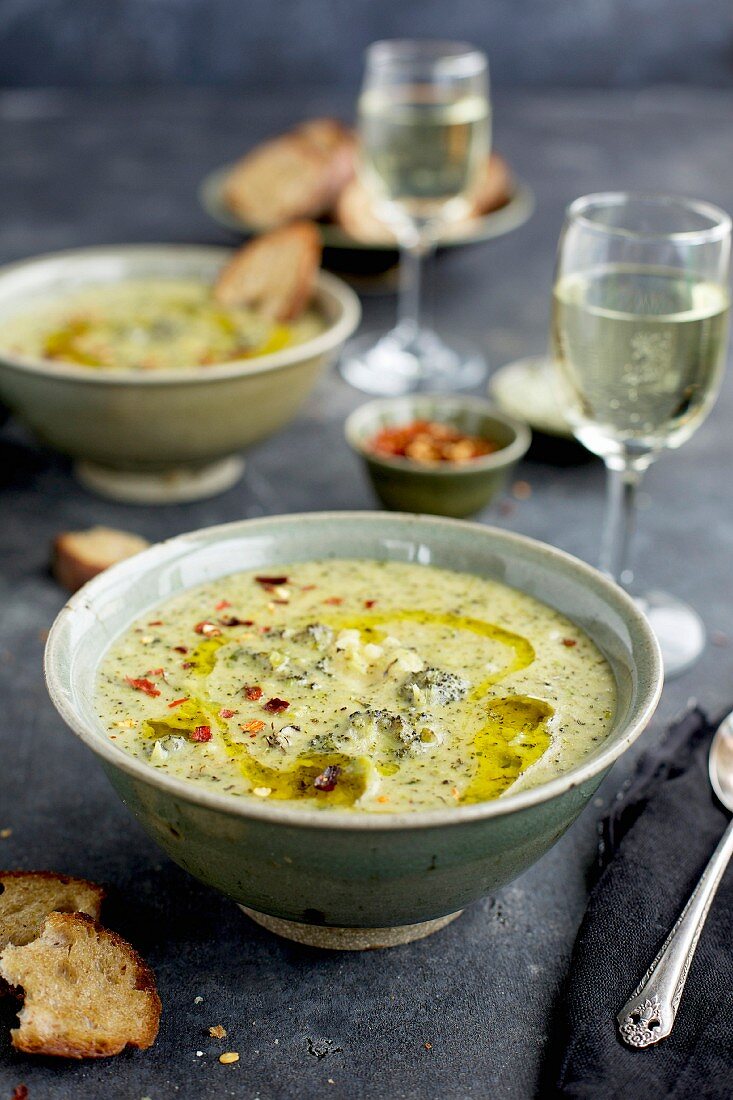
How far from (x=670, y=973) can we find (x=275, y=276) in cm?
195

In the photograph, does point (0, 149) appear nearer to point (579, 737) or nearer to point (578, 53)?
point (578, 53)

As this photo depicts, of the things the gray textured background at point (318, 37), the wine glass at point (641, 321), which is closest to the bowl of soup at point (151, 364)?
the wine glass at point (641, 321)

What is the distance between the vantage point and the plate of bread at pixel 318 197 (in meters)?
3.79

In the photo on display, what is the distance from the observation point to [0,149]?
498cm

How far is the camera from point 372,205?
12.8ft

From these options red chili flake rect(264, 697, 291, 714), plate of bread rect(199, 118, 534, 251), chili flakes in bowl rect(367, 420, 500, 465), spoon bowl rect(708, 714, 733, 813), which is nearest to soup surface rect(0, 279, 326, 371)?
chili flakes in bowl rect(367, 420, 500, 465)

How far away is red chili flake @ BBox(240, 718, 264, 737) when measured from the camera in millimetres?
1591

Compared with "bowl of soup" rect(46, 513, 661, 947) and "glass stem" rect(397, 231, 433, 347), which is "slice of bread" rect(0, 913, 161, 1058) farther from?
"glass stem" rect(397, 231, 433, 347)

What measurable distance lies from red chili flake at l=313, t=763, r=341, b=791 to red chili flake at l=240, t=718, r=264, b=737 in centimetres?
13

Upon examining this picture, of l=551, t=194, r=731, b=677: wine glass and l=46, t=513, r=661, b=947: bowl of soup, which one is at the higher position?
l=551, t=194, r=731, b=677: wine glass

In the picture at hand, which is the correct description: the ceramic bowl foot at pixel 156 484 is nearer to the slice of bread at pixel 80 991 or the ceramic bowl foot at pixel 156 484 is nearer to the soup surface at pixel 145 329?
the soup surface at pixel 145 329

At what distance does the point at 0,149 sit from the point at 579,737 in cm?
418

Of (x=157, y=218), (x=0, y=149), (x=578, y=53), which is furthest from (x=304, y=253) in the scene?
(x=578, y=53)

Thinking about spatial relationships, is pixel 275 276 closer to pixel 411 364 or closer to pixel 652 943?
pixel 411 364
